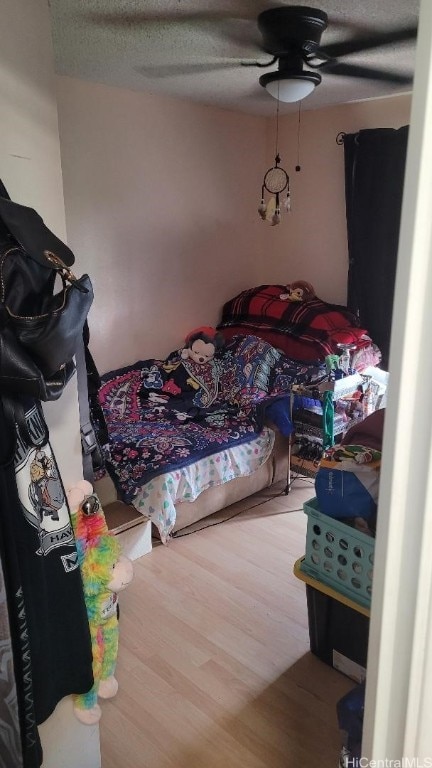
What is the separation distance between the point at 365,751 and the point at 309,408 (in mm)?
2510

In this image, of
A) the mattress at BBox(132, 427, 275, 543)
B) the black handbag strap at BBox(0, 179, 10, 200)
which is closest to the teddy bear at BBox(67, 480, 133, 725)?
the black handbag strap at BBox(0, 179, 10, 200)

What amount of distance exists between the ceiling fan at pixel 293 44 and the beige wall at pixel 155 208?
0.56 m

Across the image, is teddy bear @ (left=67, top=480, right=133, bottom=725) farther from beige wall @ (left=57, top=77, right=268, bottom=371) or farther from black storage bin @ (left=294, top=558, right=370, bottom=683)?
beige wall @ (left=57, top=77, right=268, bottom=371)

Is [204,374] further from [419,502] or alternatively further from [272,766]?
[419,502]

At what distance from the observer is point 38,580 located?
1117 millimetres

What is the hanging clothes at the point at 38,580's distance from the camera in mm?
1058

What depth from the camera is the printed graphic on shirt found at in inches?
42.4

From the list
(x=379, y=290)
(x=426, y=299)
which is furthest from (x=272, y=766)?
(x=379, y=290)

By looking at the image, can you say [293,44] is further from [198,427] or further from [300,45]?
[198,427]

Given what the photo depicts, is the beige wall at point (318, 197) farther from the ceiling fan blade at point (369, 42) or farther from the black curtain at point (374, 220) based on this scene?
the ceiling fan blade at point (369, 42)

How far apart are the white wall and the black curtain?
8.41 ft

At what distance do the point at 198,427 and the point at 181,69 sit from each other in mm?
1829

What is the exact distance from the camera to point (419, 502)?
1.73 ft

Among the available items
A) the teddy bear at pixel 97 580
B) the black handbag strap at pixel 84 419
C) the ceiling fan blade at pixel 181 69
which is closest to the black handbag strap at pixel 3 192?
the black handbag strap at pixel 84 419
